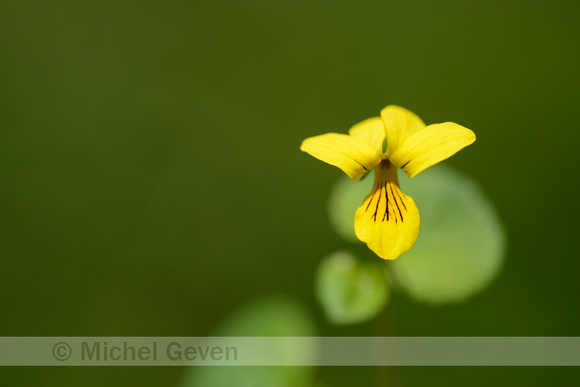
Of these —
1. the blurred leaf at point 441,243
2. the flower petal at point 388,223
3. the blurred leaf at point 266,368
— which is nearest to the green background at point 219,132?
the blurred leaf at point 266,368

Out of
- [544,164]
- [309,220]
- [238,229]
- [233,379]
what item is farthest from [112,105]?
[544,164]

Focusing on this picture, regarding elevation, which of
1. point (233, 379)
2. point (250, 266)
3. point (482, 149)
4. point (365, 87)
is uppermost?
point (365, 87)

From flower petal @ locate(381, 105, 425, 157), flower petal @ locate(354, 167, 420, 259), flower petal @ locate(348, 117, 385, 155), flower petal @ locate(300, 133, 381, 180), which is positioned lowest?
flower petal @ locate(354, 167, 420, 259)

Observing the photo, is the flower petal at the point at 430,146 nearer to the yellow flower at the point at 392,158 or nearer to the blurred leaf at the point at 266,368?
the yellow flower at the point at 392,158

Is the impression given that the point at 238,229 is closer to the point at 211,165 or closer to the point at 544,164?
the point at 211,165

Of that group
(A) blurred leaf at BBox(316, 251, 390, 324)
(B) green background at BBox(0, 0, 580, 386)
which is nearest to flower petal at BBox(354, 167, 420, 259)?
(A) blurred leaf at BBox(316, 251, 390, 324)

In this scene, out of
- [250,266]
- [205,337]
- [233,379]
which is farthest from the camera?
[250,266]

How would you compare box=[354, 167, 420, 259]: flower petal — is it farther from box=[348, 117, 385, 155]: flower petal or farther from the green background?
the green background

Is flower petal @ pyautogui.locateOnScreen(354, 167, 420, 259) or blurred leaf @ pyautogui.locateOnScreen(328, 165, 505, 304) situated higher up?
blurred leaf @ pyautogui.locateOnScreen(328, 165, 505, 304)
